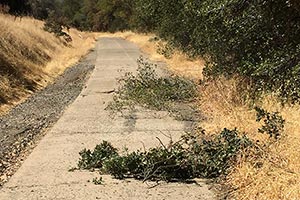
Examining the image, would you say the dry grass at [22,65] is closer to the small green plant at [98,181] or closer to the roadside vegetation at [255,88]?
the roadside vegetation at [255,88]

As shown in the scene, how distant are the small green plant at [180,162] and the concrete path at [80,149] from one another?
18cm

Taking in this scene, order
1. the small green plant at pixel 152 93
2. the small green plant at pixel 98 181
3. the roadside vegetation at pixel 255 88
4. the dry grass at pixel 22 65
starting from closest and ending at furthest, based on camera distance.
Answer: the roadside vegetation at pixel 255 88 → the small green plant at pixel 98 181 → the small green plant at pixel 152 93 → the dry grass at pixel 22 65

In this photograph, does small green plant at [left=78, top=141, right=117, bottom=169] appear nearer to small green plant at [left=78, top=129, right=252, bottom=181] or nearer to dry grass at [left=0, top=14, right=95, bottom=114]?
small green plant at [left=78, top=129, right=252, bottom=181]

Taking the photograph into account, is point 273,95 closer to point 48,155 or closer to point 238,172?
point 238,172

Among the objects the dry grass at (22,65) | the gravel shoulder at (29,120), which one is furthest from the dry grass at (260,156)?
the dry grass at (22,65)

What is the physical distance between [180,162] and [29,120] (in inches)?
192

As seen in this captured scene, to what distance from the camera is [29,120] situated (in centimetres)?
1026

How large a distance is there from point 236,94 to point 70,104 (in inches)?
165

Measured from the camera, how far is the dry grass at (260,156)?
5.09 metres

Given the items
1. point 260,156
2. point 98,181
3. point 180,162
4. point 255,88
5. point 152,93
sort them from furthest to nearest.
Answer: point 152,93, point 255,88, point 180,162, point 98,181, point 260,156

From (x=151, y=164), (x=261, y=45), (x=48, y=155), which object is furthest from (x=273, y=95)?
(x=48, y=155)

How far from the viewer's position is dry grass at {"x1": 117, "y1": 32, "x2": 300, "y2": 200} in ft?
16.7

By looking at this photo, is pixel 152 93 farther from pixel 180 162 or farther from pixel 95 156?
pixel 180 162

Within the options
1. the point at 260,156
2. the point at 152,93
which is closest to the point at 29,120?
the point at 152,93
